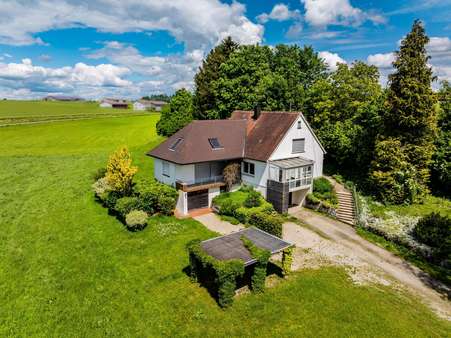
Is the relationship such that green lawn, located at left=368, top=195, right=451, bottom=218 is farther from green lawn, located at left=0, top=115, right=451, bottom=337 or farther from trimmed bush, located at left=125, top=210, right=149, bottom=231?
trimmed bush, located at left=125, top=210, right=149, bottom=231

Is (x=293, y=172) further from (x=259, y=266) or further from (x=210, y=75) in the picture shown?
(x=210, y=75)

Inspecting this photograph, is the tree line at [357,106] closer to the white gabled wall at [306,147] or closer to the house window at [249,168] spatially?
the white gabled wall at [306,147]

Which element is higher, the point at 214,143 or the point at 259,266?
the point at 214,143

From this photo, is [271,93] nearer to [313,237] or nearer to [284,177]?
[284,177]

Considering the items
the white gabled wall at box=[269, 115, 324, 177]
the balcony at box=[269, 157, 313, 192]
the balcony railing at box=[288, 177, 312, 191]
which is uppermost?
the white gabled wall at box=[269, 115, 324, 177]

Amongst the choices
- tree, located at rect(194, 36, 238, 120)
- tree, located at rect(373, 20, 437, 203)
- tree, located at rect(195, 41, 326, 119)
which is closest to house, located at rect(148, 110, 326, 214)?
tree, located at rect(373, 20, 437, 203)

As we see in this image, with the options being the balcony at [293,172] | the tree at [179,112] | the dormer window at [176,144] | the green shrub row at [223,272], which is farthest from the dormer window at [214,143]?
the tree at [179,112]

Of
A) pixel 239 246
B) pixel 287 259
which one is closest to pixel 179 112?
pixel 239 246
